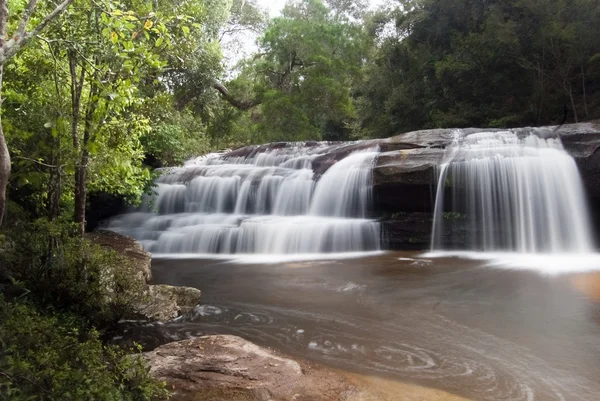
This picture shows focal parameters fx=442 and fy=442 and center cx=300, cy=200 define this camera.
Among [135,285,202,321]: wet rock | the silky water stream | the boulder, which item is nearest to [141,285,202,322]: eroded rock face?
[135,285,202,321]: wet rock

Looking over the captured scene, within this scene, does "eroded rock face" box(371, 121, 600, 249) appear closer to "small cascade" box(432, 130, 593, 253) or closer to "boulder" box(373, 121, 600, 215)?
"boulder" box(373, 121, 600, 215)

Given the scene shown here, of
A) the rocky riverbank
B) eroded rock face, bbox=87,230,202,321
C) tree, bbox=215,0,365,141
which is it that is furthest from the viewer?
tree, bbox=215,0,365,141

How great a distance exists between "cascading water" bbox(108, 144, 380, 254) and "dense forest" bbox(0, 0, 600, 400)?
4.09ft

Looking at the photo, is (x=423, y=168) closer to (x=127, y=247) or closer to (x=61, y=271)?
(x=127, y=247)

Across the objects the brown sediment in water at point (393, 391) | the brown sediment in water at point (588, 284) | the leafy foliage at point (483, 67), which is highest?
the leafy foliage at point (483, 67)

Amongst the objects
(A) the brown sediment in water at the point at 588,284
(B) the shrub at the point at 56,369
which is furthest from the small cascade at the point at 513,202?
(B) the shrub at the point at 56,369

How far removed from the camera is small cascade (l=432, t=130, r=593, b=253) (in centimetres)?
1062

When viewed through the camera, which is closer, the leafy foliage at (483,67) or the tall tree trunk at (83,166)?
the tall tree trunk at (83,166)

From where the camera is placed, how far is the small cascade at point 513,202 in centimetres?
1062

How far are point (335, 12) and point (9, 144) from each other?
142 feet

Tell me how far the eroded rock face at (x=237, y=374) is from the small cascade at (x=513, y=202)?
8096 mm

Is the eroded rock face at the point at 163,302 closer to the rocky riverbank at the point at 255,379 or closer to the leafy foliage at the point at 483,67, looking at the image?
the rocky riverbank at the point at 255,379

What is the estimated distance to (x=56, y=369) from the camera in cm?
272

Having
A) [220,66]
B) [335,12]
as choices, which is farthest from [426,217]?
[335,12]
